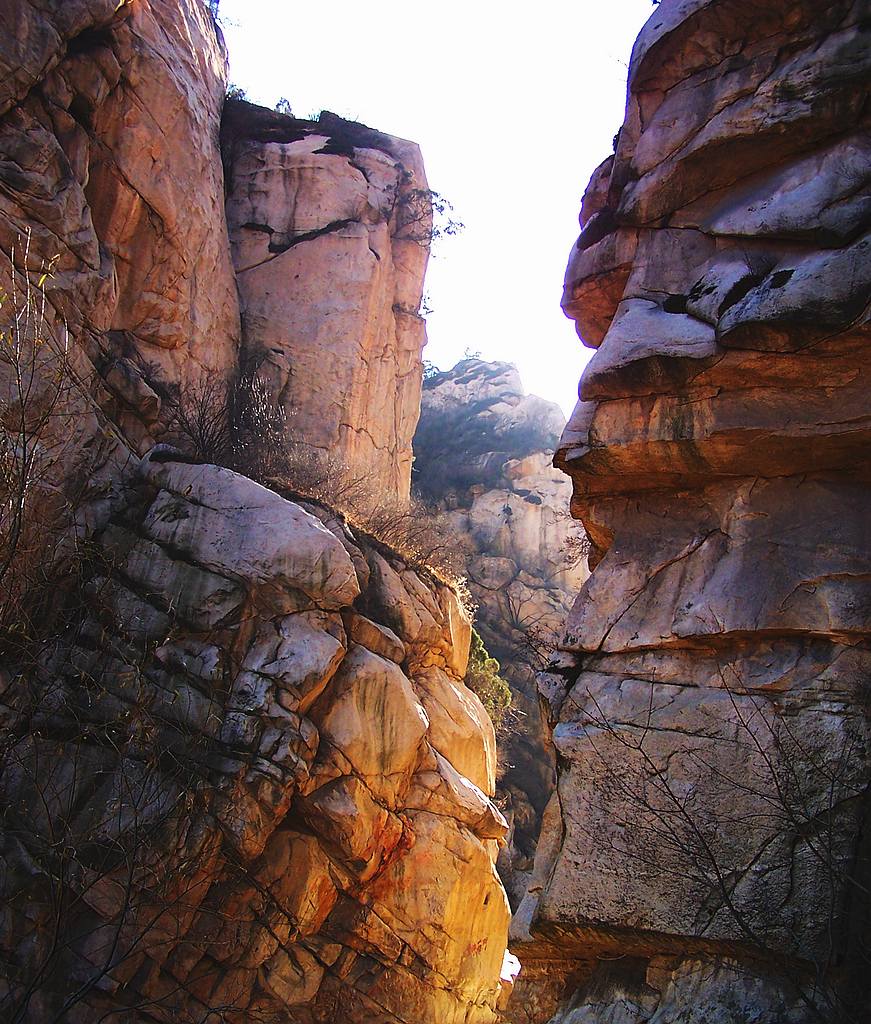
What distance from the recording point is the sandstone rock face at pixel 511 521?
21797mm

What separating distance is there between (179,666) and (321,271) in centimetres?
1005

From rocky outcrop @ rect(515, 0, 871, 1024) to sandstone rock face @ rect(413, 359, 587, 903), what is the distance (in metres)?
13.4

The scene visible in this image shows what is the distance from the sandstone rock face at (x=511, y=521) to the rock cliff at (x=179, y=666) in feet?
26.6

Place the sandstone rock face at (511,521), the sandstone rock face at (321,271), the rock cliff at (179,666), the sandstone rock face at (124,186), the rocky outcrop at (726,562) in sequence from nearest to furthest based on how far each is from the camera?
the rocky outcrop at (726,562) → the rock cliff at (179,666) → the sandstone rock face at (124,186) → the sandstone rock face at (321,271) → the sandstone rock face at (511,521)

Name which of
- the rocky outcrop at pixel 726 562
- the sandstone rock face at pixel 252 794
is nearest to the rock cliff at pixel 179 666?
the sandstone rock face at pixel 252 794

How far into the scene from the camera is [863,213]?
5.57m

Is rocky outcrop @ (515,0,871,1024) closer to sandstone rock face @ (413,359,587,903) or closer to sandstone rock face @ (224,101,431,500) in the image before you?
sandstone rock face @ (224,101,431,500)

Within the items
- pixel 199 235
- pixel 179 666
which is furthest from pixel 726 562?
pixel 199 235

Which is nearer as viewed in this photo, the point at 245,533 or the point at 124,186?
the point at 245,533

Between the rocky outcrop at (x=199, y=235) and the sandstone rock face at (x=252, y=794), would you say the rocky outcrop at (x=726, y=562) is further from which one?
the rocky outcrop at (x=199, y=235)

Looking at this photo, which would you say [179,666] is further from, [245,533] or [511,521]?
[511,521]

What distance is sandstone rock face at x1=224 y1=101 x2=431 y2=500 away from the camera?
17.2 meters

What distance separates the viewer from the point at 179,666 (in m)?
10.0

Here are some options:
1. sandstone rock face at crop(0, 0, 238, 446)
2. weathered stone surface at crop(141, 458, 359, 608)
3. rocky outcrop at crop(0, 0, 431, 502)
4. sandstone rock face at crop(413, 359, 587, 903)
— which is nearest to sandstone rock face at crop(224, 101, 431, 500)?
rocky outcrop at crop(0, 0, 431, 502)
